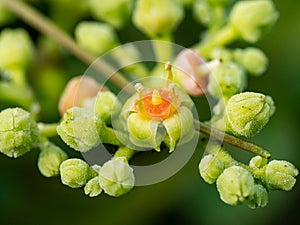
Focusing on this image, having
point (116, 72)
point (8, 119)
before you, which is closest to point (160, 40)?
point (116, 72)

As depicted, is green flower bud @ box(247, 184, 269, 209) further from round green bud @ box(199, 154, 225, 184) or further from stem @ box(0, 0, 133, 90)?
stem @ box(0, 0, 133, 90)

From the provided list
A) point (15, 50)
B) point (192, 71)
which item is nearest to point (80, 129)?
point (192, 71)

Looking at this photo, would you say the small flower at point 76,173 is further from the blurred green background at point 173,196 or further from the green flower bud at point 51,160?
the blurred green background at point 173,196

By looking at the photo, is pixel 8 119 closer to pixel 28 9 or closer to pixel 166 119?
pixel 166 119

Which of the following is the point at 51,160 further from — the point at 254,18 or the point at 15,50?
the point at 254,18

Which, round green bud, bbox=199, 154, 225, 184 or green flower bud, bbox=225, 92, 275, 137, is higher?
green flower bud, bbox=225, 92, 275, 137

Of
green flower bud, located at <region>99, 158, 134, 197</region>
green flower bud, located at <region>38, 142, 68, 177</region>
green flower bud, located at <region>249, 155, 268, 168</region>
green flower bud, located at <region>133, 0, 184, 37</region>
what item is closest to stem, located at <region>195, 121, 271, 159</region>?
green flower bud, located at <region>249, 155, 268, 168</region>
